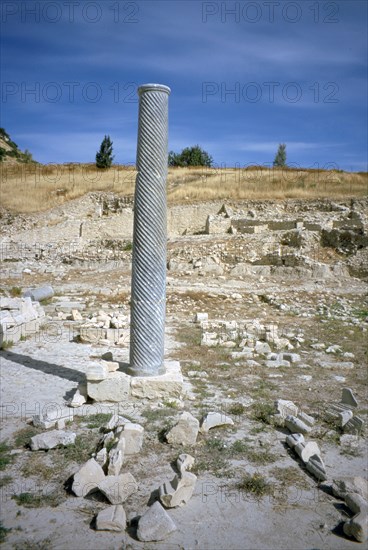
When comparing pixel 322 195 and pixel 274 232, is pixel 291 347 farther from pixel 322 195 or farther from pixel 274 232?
pixel 322 195

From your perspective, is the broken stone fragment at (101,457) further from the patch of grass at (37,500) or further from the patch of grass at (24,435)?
the patch of grass at (24,435)

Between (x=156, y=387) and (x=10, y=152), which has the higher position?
(x=10, y=152)

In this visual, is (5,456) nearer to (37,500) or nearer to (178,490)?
(37,500)

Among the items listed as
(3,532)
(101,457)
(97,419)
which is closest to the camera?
(3,532)

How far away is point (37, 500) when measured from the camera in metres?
3.53

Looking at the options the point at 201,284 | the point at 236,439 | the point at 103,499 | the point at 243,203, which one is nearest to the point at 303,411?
the point at 236,439

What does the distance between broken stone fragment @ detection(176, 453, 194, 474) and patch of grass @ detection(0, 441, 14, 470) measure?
1.53m

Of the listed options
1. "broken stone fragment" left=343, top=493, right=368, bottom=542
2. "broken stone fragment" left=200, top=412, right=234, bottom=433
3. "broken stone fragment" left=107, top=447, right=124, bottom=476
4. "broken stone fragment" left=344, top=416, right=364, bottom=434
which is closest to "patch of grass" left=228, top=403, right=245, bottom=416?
"broken stone fragment" left=200, top=412, right=234, bottom=433

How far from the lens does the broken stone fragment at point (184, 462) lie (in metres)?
4.00

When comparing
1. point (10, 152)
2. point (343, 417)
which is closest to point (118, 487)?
point (343, 417)

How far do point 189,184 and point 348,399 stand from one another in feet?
91.1

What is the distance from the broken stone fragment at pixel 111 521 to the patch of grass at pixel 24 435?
1590 millimetres

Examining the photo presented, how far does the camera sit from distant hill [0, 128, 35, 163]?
48375 millimetres

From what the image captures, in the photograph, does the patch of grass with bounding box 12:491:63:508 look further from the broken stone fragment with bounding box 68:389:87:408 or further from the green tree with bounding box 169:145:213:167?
the green tree with bounding box 169:145:213:167
